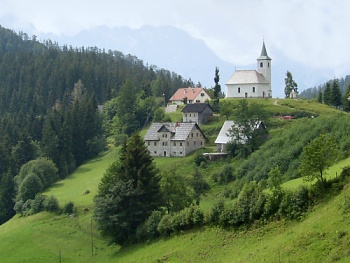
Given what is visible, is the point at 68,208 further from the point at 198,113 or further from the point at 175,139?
the point at 198,113

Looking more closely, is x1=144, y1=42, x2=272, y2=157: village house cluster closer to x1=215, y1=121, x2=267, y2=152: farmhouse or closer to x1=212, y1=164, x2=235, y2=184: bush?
x1=215, y1=121, x2=267, y2=152: farmhouse

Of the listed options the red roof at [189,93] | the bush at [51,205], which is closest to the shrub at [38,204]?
the bush at [51,205]

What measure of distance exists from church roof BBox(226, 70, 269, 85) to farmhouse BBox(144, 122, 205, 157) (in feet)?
76.3

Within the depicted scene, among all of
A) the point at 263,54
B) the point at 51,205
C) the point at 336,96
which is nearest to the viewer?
the point at 51,205

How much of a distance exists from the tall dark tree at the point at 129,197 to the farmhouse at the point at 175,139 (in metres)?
27.8

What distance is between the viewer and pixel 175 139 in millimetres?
80812

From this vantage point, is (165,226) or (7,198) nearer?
(165,226)

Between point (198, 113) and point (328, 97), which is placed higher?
point (328, 97)

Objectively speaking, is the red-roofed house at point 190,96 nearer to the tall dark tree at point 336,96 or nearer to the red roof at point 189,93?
the red roof at point 189,93

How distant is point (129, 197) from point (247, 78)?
56.5m

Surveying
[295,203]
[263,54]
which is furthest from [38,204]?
[263,54]

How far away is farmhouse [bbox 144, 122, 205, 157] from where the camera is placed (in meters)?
80.6

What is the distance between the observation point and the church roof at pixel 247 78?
102 metres

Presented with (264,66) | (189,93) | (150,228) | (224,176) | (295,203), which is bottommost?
(150,228)
